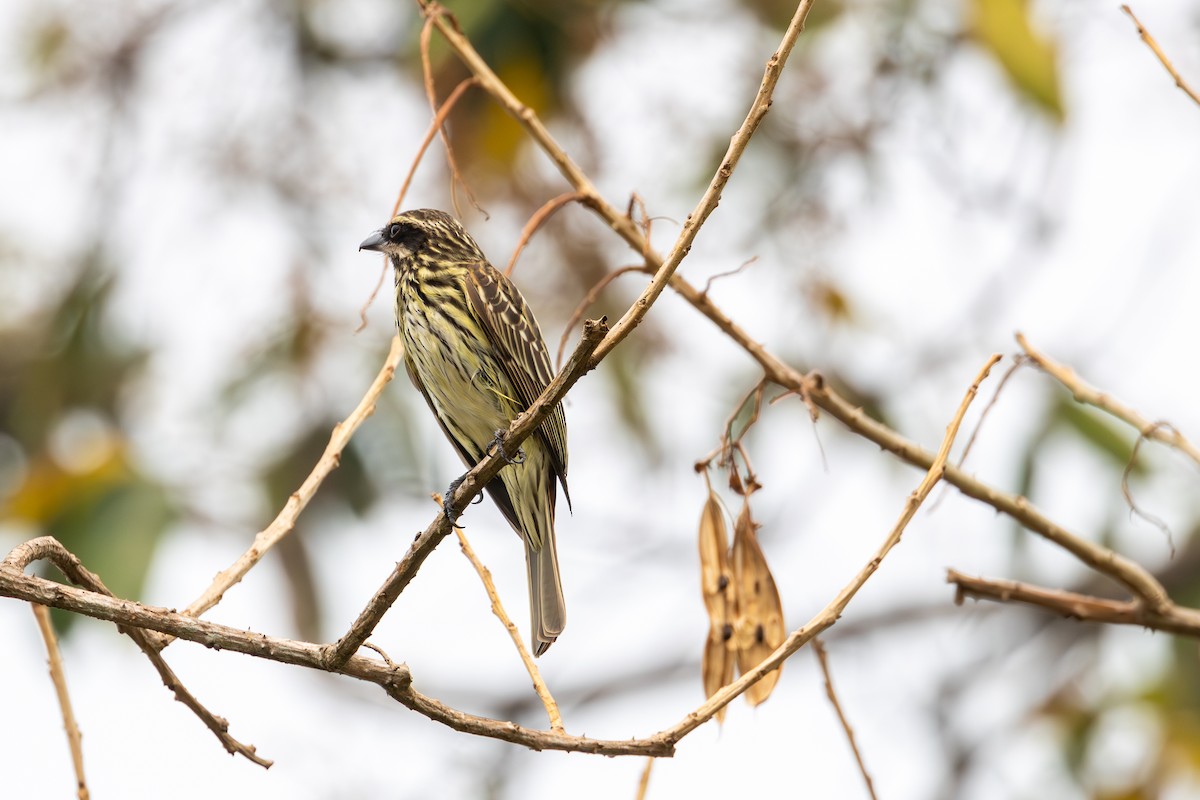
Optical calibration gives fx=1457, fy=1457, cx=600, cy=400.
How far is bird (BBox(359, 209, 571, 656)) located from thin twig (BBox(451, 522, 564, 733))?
1.48 metres

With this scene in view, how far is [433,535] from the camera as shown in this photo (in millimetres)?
2705

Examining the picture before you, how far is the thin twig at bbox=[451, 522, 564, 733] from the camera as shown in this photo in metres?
2.66

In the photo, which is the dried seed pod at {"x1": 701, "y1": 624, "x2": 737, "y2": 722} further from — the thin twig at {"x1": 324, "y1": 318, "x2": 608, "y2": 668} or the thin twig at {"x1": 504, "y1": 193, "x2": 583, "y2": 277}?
the thin twig at {"x1": 504, "y1": 193, "x2": 583, "y2": 277}

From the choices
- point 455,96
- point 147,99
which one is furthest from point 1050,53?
point 147,99

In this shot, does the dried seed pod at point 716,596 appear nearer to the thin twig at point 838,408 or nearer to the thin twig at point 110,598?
the thin twig at point 838,408

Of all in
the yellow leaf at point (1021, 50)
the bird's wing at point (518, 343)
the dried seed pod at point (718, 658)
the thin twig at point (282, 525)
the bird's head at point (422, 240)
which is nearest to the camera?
the thin twig at point (282, 525)

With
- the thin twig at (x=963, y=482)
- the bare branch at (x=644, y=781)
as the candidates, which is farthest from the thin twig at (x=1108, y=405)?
the bare branch at (x=644, y=781)

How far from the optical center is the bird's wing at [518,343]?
14.7ft

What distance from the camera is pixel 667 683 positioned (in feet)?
33.1

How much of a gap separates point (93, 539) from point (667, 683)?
5.06m

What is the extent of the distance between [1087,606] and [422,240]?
102 inches

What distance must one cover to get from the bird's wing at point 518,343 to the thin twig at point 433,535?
5.28ft

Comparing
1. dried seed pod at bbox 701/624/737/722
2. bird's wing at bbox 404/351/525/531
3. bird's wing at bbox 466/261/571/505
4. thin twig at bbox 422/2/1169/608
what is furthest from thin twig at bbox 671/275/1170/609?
bird's wing at bbox 404/351/525/531

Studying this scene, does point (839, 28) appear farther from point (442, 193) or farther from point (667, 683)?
point (667, 683)
